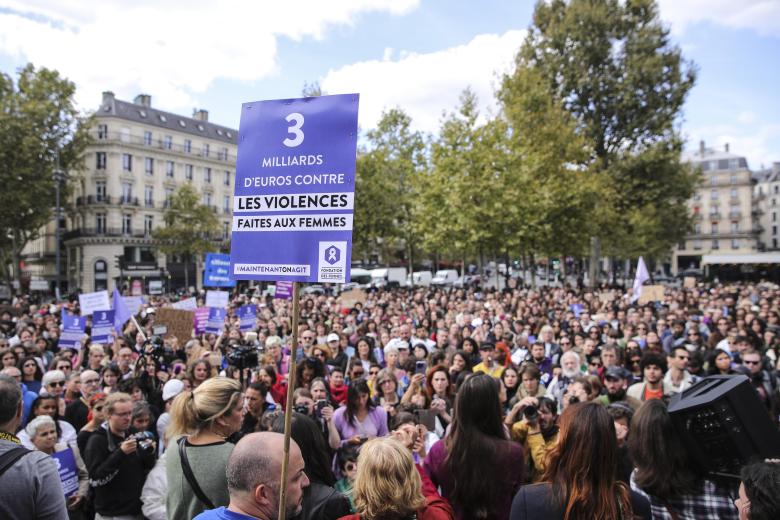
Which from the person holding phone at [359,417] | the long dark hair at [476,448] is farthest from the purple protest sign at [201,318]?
the long dark hair at [476,448]

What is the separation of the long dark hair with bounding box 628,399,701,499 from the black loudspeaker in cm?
6

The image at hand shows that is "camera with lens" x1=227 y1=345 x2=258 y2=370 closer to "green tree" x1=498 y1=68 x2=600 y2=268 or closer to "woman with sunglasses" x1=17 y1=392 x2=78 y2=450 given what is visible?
"woman with sunglasses" x1=17 y1=392 x2=78 y2=450

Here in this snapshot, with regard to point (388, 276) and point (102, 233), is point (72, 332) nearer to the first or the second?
point (388, 276)

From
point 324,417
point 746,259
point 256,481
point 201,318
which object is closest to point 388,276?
point 746,259

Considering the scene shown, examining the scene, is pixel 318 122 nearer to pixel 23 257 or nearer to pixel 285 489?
pixel 285 489

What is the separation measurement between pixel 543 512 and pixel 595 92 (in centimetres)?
3200

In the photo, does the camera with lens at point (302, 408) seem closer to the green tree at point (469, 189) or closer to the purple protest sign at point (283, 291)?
the purple protest sign at point (283, 291)

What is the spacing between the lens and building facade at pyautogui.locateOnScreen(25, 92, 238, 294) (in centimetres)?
5344

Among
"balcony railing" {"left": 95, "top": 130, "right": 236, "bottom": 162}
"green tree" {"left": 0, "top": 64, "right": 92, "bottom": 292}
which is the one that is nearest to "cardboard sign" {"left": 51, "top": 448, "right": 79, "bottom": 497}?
"green tree" {"left": 0, "top": 64, "right": 92, "bottom": 292}

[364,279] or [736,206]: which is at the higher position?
[736,206]

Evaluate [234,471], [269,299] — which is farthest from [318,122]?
[269,299]

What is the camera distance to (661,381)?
5.83 meters

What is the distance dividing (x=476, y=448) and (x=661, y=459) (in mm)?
1040

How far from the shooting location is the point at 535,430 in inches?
166
